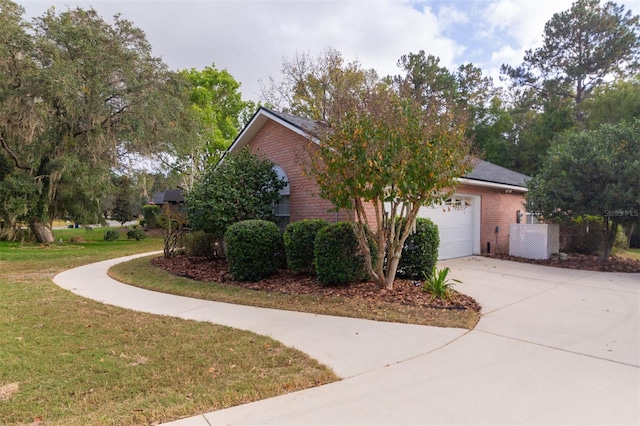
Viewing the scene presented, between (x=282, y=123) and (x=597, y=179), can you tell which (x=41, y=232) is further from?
(x=597, y=179)

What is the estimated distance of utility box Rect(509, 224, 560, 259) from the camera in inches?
448

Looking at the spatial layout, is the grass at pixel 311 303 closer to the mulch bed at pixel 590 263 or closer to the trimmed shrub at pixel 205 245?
the trimmed shrub at pixel 205 245

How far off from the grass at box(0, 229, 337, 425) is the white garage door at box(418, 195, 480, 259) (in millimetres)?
7505

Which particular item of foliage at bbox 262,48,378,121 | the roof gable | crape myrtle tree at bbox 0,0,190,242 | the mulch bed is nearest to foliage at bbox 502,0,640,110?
foliage at bbox 262,48,378,121

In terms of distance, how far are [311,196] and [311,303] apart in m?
2.93

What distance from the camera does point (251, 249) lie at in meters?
7.81

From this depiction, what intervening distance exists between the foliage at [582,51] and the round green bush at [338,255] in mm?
27042

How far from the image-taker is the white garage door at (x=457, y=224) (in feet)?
36.2

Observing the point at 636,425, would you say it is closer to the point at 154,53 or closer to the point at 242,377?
the point at 242,377

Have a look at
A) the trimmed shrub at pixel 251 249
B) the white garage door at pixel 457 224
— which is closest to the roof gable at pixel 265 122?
the trimmed shrub at pixel 251 249

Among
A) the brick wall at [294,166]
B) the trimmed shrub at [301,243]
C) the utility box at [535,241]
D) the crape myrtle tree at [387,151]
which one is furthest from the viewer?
the utility box at [535,241]

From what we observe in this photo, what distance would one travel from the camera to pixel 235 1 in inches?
430

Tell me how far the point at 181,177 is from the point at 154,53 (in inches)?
274

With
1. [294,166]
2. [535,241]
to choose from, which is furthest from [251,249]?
[535,241]
